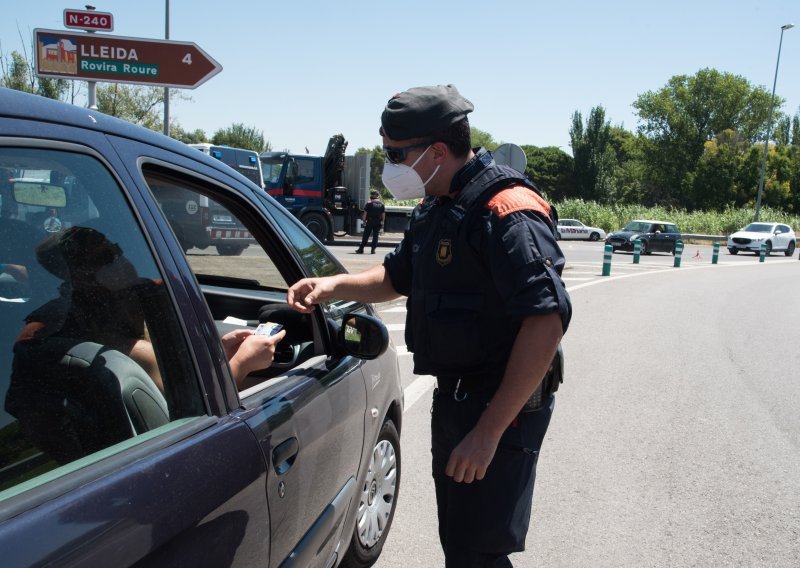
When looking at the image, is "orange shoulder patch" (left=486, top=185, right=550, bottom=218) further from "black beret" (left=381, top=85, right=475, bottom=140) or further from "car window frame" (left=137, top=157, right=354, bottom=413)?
"car window frame" (left=137, top=157, right=354, bottom=413)

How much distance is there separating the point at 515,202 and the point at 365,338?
2.65 ft

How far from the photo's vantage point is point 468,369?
7.14ft

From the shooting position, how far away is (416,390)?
6.26m

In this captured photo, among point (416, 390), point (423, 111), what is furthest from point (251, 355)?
point (416, 390)

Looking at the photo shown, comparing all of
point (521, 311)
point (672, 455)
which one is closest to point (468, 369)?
point (521, 311)

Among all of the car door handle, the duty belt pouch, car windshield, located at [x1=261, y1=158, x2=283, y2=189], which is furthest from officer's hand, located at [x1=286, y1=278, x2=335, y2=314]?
car windshield, located at [x1=261, y1=158, x2=283, y2=189]

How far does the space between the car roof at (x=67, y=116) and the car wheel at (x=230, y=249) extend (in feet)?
3.56

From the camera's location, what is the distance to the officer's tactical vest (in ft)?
6.84

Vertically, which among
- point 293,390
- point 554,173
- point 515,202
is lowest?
point 293,390

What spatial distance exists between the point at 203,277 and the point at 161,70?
207 inches

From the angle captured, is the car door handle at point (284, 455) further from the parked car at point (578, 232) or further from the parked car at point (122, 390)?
the parked car at point (578, 232)

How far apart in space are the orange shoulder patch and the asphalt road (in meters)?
2.00

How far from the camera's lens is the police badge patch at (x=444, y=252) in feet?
6.94

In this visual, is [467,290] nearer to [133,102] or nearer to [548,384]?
[548,384]
